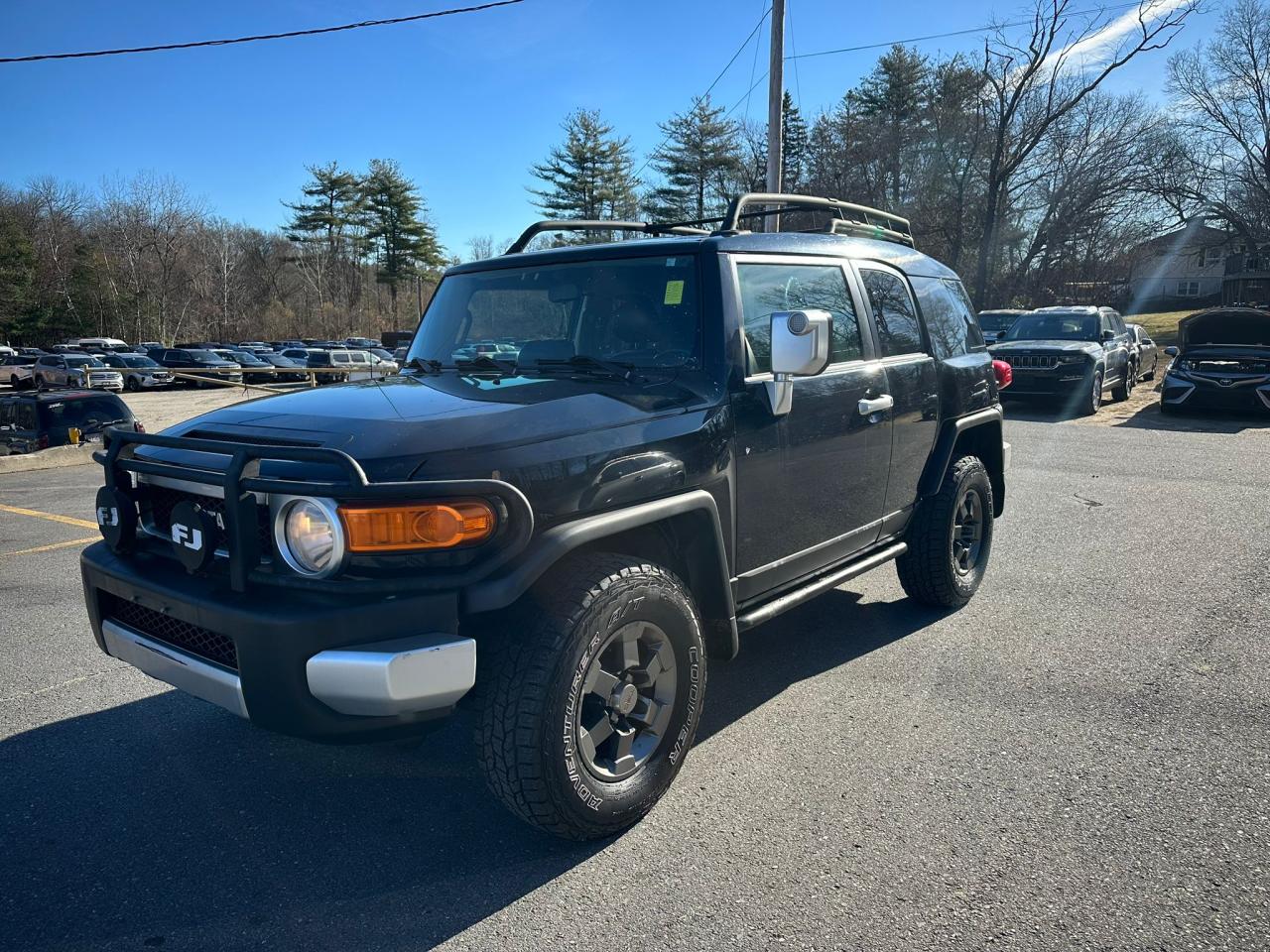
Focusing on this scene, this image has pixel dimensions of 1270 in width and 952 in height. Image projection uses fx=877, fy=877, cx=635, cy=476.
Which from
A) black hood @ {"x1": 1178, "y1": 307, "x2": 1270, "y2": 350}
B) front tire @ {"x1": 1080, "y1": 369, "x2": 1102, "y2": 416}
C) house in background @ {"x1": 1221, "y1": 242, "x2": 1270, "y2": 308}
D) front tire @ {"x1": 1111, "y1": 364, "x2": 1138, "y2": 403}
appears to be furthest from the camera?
house in background @ {"x1": 1221, "y1": 242, "x2": 1270, "y2": 308}

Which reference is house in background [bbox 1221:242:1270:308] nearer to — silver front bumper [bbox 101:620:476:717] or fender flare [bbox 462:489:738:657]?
fender flare [bbox 462:489:738:657]

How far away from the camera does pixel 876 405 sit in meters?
3.96

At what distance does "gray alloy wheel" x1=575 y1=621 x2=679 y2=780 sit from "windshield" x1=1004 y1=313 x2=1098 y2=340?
15210mm

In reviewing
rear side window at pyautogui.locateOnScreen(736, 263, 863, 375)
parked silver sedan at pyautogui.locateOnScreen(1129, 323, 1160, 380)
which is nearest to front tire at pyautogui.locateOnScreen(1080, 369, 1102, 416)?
parked silver sedan at pyautogui.locateOnScreen(1129, 323, 1160, 380)

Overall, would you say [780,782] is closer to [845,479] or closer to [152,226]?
[845,479]

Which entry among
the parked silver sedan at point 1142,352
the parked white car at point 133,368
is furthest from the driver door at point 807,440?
the parked white car at point 133,368

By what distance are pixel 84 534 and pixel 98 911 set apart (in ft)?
19.6

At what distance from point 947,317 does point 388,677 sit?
12.5 ft

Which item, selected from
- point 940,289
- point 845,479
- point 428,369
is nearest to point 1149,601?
point 940,289

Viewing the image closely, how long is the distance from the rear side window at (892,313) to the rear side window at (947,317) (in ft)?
0.46

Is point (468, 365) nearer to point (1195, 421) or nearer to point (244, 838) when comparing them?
point (244, 838)

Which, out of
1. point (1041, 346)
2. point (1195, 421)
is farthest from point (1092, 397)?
point (1195, 421)

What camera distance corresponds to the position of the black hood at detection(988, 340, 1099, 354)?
15062 millimetres

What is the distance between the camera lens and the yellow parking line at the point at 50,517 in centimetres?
796
